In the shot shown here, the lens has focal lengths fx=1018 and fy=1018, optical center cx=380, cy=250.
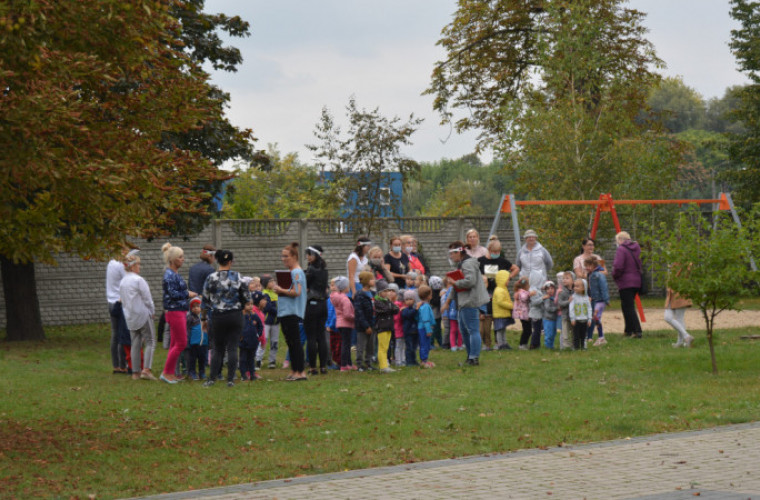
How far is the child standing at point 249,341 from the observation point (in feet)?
46.6

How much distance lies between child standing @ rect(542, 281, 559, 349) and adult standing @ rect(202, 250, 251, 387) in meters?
6.04

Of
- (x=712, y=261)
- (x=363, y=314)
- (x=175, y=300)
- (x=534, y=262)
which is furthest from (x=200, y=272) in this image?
(x=712, y=261)

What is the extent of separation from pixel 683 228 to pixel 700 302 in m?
1.04

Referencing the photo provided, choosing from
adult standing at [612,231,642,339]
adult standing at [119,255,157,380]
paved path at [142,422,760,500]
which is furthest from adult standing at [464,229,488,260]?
paved path at [142,422,760,500]

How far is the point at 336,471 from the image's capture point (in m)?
8.23

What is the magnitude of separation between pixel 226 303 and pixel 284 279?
1.07 metres

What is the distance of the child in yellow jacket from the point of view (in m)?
17.5

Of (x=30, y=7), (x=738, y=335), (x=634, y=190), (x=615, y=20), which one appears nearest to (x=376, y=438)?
(x=30, y=7)

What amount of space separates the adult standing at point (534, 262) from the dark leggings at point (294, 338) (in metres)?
5.69

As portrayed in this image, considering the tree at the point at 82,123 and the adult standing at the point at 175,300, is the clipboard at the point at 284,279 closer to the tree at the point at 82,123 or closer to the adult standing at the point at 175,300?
the adult standing at the point at 175,300

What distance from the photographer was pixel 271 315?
52.5 ft

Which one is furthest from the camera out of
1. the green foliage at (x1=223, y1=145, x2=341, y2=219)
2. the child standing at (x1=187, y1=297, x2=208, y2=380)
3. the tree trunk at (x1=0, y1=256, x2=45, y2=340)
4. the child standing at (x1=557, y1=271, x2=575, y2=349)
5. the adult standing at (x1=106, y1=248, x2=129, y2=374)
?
the green foliage at (x1=223, y1=145, x2=341, y2=219)

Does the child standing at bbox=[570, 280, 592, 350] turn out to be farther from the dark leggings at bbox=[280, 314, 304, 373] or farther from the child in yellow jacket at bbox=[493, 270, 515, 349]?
the dark leggings at bbox=[280, 314, 304, 373]

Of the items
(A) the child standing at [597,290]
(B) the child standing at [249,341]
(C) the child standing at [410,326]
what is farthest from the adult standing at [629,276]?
(B) the child standing at [249,341]
